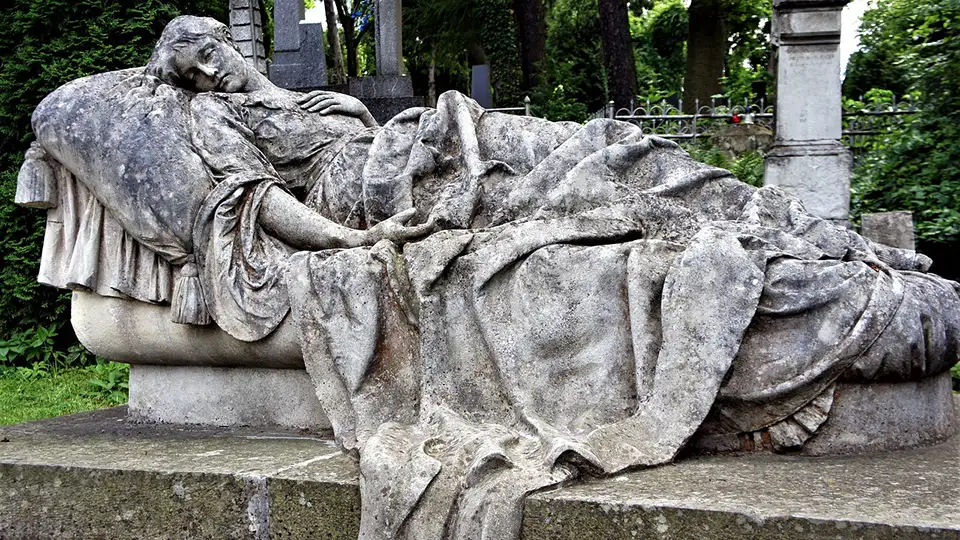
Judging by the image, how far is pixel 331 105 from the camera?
4.22 metres

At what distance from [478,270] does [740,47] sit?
20942 millimetres

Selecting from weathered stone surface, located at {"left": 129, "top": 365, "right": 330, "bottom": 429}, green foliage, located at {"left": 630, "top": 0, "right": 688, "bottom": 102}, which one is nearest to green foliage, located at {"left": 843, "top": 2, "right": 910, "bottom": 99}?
green foliage, located at {"left": 630, "top": 0, "right": 688, "bottom": 102}

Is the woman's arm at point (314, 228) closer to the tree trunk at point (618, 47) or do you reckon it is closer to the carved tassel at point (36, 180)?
the carved tassel at point (36, 180)

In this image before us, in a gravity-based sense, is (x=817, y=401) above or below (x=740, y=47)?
below

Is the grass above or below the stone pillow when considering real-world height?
below

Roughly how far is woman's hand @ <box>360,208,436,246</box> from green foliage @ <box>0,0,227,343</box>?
5.02 m

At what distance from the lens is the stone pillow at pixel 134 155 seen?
3678 mm

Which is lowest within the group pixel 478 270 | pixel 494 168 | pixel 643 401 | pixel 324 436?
pixel 324 436

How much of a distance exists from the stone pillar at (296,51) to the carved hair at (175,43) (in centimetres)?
641

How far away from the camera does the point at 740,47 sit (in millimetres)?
22594

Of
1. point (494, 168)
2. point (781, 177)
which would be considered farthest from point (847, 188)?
point (494, 168)

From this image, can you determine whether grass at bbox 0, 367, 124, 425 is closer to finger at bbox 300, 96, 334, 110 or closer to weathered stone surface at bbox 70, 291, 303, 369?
weathered stone surface at bbox 70, 291, 303, 369

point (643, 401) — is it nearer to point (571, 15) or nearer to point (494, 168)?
point (494, 168)

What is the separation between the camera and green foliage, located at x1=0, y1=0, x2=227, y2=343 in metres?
7.77
